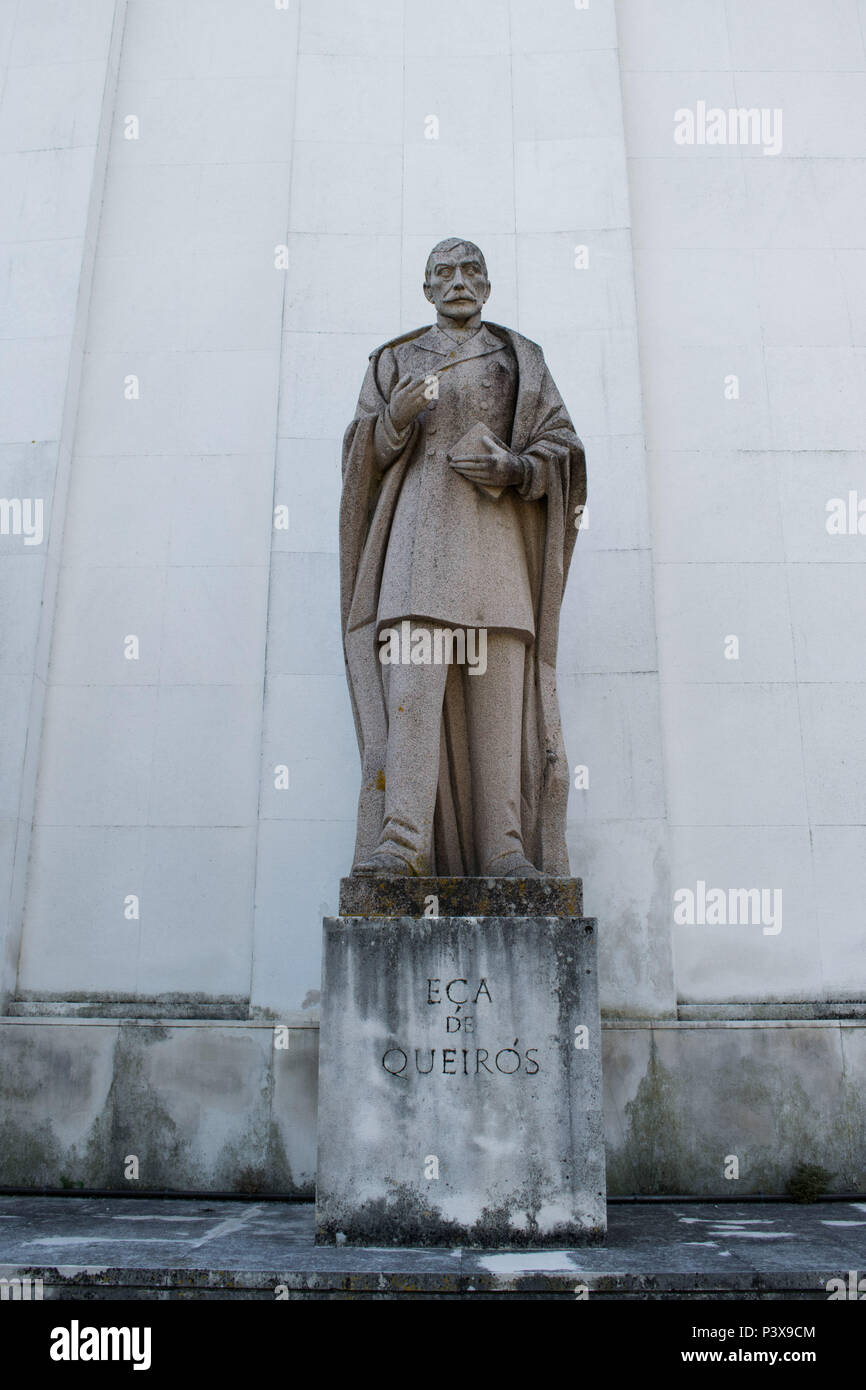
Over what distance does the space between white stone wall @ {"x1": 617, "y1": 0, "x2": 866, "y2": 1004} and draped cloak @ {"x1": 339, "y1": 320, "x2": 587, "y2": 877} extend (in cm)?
237

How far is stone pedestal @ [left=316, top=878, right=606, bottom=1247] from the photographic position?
5414 mm

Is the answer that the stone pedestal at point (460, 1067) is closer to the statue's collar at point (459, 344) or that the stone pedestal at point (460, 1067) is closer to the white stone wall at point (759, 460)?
the white stone wall at point (759, 460)

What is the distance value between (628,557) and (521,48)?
5195 mm

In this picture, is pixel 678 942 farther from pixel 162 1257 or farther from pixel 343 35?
pixel 343 35

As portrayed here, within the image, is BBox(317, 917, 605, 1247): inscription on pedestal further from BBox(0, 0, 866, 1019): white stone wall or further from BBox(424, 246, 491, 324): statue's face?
BBox(424, 246, 491, 324): statue's face

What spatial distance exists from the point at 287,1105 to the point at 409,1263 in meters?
2.90

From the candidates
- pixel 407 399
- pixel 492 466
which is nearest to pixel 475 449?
pixel 492 466

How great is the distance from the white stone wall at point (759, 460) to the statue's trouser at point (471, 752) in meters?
2.60

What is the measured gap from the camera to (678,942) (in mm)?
8227

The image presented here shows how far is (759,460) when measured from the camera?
9.43m

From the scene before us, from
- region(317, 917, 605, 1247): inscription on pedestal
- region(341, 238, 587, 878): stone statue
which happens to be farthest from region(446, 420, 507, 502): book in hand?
region(317, 917, 605, 1247): inscription on pedestal

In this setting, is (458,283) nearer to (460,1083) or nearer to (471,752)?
(471,752)

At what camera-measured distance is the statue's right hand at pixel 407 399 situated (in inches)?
256
